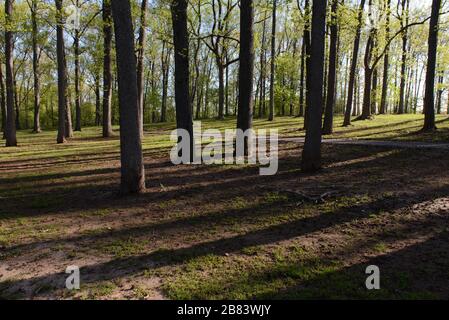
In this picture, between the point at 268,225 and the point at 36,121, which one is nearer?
the point at 268,225

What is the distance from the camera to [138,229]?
20.5ft

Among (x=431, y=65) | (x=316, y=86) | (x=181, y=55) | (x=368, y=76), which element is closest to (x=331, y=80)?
(x=431, y=65)

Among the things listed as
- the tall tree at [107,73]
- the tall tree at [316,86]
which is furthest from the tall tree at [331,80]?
the tall tree at [107,73]

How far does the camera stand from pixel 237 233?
19.1ft

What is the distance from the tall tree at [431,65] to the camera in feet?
43.9

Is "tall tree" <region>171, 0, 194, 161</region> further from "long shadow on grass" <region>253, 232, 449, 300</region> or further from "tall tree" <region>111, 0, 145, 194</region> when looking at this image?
"long shadow on grass" <region>253, 232, 449, 300</region>

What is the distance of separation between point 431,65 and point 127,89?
1138 cm

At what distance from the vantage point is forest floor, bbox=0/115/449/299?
4.21 m

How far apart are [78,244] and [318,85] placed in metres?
6.44

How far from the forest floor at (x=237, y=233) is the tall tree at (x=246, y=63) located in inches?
70.7

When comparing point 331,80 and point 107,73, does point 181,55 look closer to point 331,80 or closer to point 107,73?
point 331,80

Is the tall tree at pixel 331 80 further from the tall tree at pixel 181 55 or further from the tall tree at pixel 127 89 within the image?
the tall tree at pixel 127 89
